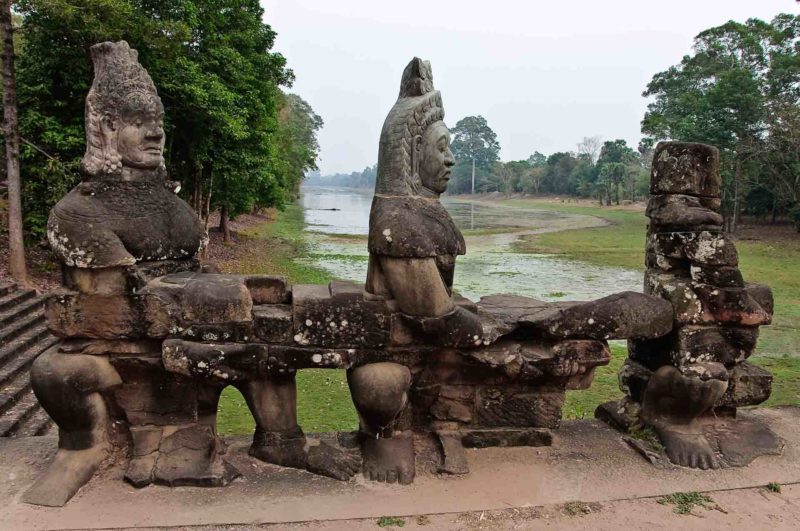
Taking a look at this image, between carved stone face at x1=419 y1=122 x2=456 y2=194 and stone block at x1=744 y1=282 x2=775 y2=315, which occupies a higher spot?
carved stone face at x1=419 y1=122 x2=456 y2=194

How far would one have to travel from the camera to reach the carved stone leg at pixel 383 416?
386 cm

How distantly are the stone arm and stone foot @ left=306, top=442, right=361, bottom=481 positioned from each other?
1.01m

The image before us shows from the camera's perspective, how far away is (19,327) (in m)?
9.88

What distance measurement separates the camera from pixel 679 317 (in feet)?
14.5

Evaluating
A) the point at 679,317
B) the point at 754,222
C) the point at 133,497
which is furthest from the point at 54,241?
the point at 754,222

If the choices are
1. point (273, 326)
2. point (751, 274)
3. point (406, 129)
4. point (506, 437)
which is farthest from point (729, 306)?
point (751, 274)

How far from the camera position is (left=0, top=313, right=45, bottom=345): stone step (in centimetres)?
933

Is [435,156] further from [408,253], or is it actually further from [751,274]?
[751,274]

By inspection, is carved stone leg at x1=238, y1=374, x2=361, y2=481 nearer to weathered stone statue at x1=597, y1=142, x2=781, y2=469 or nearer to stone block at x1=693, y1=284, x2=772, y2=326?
weathered stone statue at x1=597, y1=142, x2=781, y2=469

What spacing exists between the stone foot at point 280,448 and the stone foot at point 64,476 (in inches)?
37.7

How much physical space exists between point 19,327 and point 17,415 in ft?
10.6

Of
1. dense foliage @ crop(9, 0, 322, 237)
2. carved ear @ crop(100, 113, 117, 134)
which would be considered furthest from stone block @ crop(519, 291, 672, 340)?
dense foliage @ crop(9, 0, 322, 237)

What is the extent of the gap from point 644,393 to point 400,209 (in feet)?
8.12

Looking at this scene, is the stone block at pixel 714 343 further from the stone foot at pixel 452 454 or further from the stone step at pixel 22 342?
the stone step at pixel 22 342
